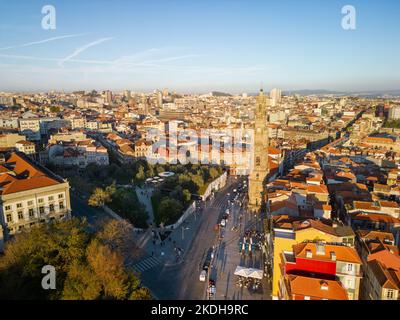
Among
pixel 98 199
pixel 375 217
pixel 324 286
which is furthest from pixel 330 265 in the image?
pixel 98 199

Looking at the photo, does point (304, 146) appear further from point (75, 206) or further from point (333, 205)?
point (75, 206)

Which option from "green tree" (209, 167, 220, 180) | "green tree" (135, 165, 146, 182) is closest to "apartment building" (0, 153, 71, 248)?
"green tree" (135, 165, 146, 182)

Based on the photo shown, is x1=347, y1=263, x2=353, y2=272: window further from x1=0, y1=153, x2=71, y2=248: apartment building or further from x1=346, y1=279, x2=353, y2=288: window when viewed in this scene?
x1=0, y1=153, x2=71, y2=248: apartment building

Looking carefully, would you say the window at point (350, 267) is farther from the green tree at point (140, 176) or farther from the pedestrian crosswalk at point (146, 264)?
the green tree at point (140, 176)

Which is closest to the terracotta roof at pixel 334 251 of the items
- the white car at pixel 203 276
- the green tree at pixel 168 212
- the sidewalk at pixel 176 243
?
the white car at pixel 203 276

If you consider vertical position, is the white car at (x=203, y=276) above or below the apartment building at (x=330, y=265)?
below

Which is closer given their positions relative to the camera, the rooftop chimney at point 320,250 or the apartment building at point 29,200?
the rooftop chimney at point 320,250

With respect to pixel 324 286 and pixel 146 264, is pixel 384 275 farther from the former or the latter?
pixel 146 264
